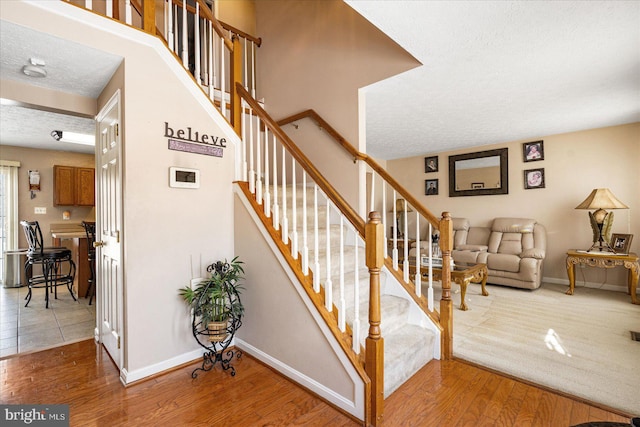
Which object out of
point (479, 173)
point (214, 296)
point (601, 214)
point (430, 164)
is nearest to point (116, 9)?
point (214, 296)

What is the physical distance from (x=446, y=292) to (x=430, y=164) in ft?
15.1

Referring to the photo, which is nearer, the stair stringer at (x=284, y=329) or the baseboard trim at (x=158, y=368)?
the stair stringer at (x=284, y=329)

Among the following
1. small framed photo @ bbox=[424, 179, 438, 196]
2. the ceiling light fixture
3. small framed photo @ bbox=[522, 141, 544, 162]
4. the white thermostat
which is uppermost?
the ceiling light fixture

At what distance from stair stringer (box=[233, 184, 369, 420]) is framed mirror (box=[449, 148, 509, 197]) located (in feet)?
16.4

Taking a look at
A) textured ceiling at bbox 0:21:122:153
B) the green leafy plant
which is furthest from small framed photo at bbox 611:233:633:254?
textured ceiling at bbox 0:21:122:153

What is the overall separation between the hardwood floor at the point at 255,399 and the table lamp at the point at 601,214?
357 cm

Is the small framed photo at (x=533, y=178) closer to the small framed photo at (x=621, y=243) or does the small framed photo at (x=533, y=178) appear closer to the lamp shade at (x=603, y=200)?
the lamp shade at (x=603, y=200)

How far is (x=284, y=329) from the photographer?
223 centimetres

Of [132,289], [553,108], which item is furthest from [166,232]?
[553,108]

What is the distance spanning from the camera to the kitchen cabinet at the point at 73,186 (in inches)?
219

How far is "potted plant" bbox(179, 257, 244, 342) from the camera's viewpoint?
88.9 inches

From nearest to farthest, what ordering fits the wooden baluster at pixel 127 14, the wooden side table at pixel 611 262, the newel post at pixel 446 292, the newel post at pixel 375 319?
the newel post at pixel 375 319 < the wooden baluster at pixel 127 14 < the newel post at pixel 446 292 < the wooden side table at pixel 611 262

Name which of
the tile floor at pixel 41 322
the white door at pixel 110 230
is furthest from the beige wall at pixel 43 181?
the white door at pixel 110 230

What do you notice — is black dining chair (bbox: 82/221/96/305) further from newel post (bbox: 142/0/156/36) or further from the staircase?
the staircase
